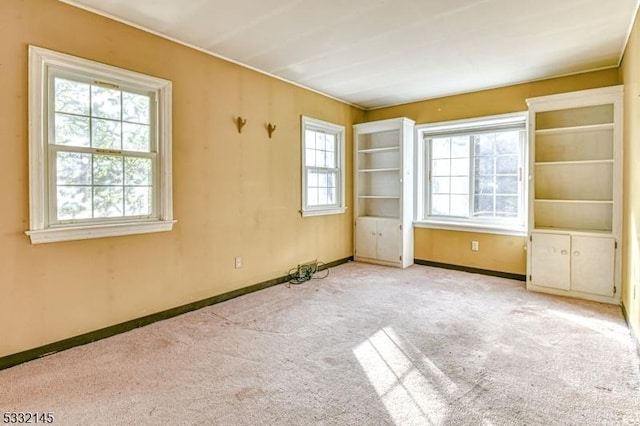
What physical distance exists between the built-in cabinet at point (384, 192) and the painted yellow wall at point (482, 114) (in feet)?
0.89

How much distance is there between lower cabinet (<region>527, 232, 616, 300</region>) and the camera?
357cm

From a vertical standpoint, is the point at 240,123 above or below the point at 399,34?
below

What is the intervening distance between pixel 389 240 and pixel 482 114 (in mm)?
2196

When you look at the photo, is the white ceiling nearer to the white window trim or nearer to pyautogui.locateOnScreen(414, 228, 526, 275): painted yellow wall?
the white window trim

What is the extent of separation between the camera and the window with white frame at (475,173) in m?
4.57

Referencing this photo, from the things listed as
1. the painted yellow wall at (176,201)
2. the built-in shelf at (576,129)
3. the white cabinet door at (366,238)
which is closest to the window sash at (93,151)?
the painted yellow wall at (176,201)

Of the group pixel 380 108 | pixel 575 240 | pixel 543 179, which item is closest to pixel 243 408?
pixel 575 240

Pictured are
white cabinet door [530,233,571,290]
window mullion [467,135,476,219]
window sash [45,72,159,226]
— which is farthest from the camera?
window mullion [467,135,476,219]

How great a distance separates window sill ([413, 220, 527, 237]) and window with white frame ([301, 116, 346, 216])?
1.32 m

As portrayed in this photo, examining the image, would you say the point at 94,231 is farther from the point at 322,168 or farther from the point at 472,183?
the point at 472,183

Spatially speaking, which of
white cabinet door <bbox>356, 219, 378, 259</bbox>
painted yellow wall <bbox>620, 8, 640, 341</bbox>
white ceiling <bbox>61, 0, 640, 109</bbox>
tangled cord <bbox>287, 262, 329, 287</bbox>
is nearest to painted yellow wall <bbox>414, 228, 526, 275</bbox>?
white cabinet door <bbox>356, 219, 378, 259</bbox>

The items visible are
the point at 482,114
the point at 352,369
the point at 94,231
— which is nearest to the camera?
the point at 352,369

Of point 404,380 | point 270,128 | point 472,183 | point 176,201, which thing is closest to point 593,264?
point 472,183

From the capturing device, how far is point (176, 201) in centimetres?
329
